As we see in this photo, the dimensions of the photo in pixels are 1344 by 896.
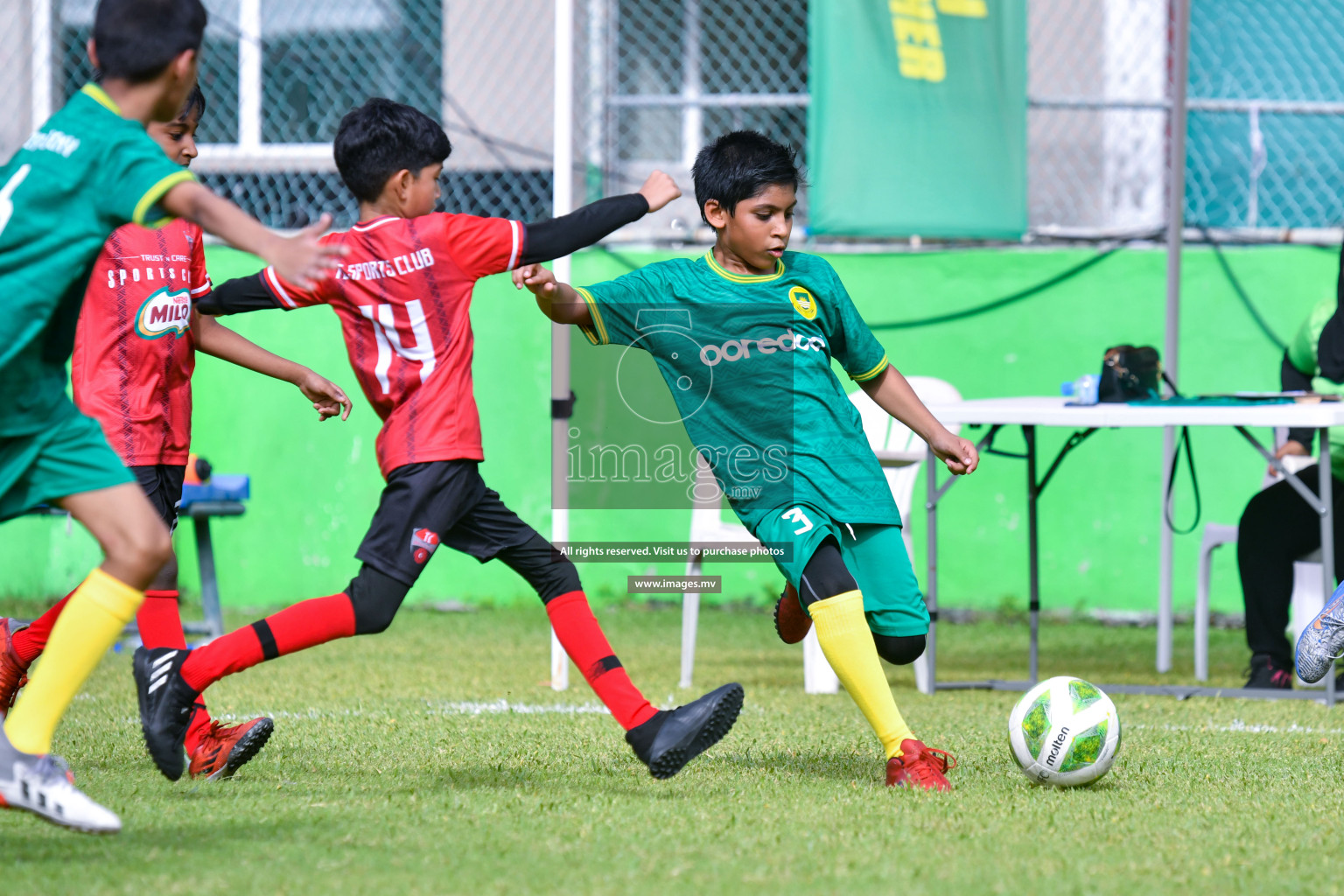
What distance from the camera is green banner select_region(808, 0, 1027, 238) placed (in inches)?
251

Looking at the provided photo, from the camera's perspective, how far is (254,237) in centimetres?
251

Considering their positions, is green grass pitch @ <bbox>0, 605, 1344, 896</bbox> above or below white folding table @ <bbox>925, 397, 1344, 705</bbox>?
below

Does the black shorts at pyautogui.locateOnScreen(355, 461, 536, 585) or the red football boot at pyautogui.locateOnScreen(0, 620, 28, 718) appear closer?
the black shorts at pyautogui.locateOnScreen(355, 461, 536, 585)

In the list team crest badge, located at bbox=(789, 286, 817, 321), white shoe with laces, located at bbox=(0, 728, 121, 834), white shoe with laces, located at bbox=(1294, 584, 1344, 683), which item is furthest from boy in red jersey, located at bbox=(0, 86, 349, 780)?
white shoe with laces, located at bbox=(1294, 584, 1344, 683)

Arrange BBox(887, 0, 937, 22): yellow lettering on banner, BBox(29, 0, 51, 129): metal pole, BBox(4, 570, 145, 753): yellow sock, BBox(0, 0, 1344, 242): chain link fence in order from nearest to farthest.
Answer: BBox(4, 570, 145, 753): yellow sock, BBox(887, 0, 937, 22): yellow lettering on banner, BBox(0, 0, 1344, 242): chain link fence, BBox(29, 0, 51, 129): metal pole

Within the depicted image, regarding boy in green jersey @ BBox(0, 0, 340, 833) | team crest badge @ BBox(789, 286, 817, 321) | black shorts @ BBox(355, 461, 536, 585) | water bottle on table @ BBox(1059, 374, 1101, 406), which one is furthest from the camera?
water bottle on table @ BBox(1059, 374, 1101, 406)

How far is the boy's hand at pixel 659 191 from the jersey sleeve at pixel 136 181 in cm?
111

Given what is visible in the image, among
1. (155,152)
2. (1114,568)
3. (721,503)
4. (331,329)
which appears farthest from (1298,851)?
(331,329)

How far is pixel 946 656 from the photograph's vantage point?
6020 mm

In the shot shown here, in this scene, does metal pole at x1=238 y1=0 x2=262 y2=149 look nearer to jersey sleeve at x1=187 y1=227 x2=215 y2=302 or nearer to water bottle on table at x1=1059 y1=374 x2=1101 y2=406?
jersey sleeve at x1=187 y1=227 x2=215 y2=302

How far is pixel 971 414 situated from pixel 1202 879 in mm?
2543

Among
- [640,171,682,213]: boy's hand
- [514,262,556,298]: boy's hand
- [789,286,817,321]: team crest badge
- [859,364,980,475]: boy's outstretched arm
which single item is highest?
[640,171,682,213]: boy's hand

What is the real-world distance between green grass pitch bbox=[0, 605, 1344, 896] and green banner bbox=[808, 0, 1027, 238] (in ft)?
7.79

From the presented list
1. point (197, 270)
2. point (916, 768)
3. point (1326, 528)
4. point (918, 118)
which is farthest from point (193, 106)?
point (1326, 528)
